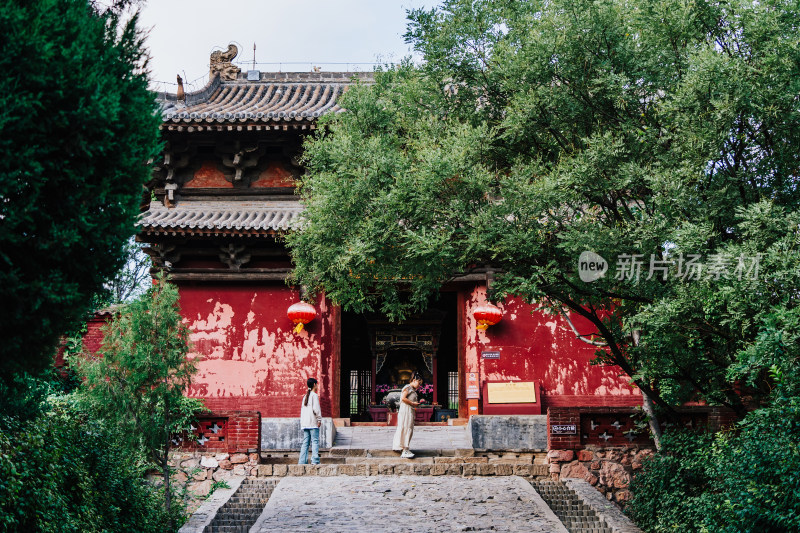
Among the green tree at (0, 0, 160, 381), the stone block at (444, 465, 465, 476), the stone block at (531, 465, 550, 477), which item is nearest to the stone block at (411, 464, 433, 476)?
the stone block at (444, 465, 465, 476)

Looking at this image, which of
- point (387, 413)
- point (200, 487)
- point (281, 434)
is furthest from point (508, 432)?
point (387, 413)

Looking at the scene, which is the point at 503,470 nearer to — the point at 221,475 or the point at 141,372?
the point at 221,475

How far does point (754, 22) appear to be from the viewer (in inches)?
259

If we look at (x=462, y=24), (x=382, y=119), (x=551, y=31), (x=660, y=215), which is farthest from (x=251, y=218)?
(x=660, y=215)

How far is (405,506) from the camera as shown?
27.5 feet

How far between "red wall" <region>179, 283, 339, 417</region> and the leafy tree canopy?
14.5 feet

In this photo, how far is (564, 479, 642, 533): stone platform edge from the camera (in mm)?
7734

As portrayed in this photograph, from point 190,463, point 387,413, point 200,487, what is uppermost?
point 387,413

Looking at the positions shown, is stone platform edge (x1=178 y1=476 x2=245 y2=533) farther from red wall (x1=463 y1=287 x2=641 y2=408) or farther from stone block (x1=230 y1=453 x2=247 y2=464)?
red wall (x1=463 y1=287 x2=641 y2=408)

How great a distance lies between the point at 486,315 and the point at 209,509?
6297mm

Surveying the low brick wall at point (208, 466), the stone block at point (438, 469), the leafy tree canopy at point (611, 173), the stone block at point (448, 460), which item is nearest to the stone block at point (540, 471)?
the stone block at point (448, 460)

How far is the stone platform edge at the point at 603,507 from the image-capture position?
773 cm

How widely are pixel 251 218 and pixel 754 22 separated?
900 cm

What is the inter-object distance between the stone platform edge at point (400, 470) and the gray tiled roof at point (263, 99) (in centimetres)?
617
